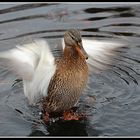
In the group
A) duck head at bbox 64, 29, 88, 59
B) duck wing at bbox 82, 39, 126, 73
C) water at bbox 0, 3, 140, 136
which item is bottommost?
water at bbox 0, 3, 140, 136

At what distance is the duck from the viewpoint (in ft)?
20.7

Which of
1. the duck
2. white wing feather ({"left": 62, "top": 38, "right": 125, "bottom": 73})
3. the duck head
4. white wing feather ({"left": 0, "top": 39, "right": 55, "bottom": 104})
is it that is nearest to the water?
the duck

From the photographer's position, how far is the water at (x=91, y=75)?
6379 mm

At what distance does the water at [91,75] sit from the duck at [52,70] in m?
0.26

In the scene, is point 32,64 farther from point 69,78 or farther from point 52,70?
point 69,78

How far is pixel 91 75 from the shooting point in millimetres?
7680

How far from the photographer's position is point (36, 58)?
6.34 meters

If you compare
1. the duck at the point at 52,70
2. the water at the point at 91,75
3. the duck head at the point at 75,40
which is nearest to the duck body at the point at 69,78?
the duck at the point at 52,70

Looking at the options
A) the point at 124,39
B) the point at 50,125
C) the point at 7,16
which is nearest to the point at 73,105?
the point at 50,125

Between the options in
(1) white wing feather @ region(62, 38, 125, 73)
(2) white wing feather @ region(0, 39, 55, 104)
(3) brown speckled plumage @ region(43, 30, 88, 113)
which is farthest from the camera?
(1) white wing feather @ region(62, 38, 125, 73)

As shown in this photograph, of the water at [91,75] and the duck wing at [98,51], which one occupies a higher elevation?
the duck wing at [98,51]

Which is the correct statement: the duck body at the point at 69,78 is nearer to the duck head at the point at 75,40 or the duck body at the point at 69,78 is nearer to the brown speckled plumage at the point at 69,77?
the brown speckled plumage at the point at 69,77

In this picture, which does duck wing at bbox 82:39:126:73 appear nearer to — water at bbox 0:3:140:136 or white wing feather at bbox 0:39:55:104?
water at bbox 0:3:140:136

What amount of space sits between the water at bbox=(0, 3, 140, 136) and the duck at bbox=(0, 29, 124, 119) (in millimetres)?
264
